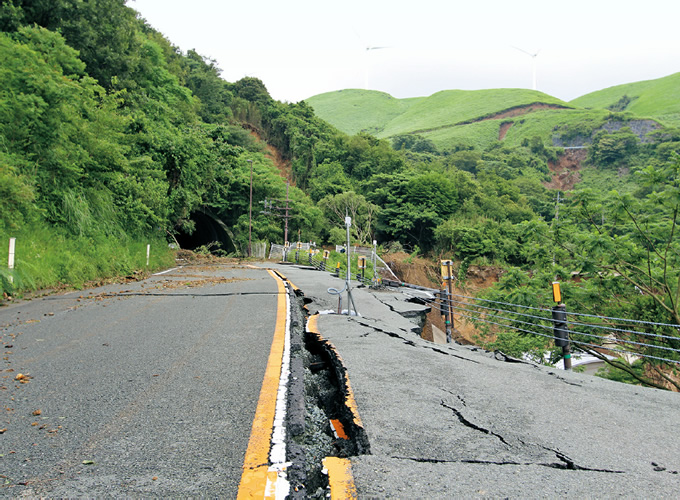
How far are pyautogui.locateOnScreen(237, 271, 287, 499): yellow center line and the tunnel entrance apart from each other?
46170 millimetres

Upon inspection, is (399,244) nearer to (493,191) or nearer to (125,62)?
(493,191)

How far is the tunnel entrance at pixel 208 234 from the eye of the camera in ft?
175

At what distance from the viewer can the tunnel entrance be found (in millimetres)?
53359

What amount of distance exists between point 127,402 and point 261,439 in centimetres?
128

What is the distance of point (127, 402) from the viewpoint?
3229 mm

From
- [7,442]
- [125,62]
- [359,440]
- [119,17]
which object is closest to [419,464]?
[359,440]

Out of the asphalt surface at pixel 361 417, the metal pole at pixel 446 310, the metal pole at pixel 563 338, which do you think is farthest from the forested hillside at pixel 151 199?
the asphalt surface at pixel 361 417

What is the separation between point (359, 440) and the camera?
106 inches

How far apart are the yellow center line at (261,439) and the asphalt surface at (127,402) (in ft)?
0.16

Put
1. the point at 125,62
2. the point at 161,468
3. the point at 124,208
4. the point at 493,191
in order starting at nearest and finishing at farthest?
the point at 161,468
the point at 124,208
the point at 125,62
the point at 493,191

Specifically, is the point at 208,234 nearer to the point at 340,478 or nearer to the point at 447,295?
the point at 447,295

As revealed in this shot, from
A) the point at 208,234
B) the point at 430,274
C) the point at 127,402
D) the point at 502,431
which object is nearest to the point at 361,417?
the point at 502,431

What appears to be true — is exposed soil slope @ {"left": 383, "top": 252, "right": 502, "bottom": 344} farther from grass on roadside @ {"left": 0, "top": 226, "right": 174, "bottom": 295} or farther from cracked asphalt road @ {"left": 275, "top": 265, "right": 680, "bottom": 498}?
cracked asphalt road @ {"left": 275, "top": 265, "right": 680, "bottom": 498}

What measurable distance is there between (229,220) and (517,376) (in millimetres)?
54548
